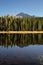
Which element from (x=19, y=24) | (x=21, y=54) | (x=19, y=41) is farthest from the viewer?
(x=19, y=24)

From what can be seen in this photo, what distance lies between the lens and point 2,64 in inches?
950

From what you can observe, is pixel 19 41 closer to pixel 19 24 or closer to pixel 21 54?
pixel 21 54

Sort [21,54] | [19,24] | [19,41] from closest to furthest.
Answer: [21,54]
[19,41]
[19,24]

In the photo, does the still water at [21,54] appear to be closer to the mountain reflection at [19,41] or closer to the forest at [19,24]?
the mountain reflection at [19,41]

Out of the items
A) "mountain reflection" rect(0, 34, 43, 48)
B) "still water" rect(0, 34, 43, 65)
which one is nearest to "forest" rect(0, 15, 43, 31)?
"mountain reflection" rect(0, 34, 43, 48)

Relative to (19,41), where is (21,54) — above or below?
above

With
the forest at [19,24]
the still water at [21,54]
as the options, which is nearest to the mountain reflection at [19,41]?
the still water at [21,54]

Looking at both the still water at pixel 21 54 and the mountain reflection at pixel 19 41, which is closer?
the still water at pixel 21 54

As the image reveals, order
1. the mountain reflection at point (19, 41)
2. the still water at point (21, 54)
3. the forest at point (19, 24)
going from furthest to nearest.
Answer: the forest at point (19, 24) → the mountain reflection at point (19, 41) → the still water at point (21, 54)

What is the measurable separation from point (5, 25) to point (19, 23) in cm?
925

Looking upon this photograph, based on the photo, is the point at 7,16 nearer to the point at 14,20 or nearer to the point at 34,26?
the point at 14,20

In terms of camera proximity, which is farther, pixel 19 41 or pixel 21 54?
pixel 19 41

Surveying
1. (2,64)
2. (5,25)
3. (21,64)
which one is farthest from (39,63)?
(5,25)

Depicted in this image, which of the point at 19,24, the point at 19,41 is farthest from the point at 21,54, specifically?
the point at 19,24
